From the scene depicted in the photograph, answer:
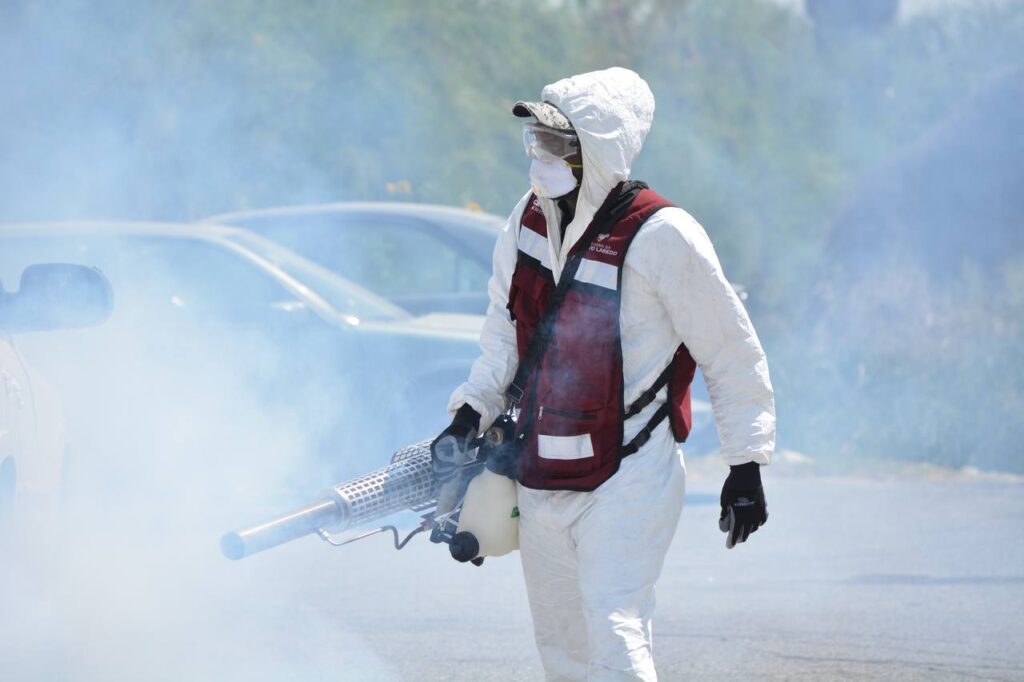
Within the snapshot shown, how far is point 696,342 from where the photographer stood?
2.93 m

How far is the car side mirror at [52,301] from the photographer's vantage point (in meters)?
3.76

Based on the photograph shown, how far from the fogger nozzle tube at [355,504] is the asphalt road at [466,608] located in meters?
1.11

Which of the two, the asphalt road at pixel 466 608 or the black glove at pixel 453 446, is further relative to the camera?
the asphalt road at pixel 466 608

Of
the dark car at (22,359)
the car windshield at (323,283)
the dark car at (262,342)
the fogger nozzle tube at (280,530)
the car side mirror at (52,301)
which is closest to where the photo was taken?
the fogger nozzle tube at (280,530)

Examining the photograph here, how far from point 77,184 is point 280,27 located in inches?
126

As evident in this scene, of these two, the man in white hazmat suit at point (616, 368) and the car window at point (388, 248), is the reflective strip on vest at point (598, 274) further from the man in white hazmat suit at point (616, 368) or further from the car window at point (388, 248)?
the car window at point (388, 248)

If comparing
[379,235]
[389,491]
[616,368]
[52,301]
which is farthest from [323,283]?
[616,368]

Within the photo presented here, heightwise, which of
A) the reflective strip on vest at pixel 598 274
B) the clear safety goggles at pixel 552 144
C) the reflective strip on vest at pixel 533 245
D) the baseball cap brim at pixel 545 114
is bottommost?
the reflective strip on vest at pixel 598 274

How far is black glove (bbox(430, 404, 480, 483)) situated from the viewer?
306 centimetres

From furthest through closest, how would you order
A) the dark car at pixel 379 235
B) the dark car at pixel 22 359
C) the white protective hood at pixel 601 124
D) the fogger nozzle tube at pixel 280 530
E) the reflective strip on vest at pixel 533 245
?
1. the dark car at pixel 379 235
2. the dark car at pixel 22 359
3. the reflective strip on vest at pixel 533 245
4. the white protective hood at pixel 601 124
5. the fogger nozzle tube at pixel 280 530

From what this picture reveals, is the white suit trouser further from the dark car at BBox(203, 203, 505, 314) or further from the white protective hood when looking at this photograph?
the dark car at BBox(203, 203, 505, 314)

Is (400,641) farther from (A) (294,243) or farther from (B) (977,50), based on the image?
(B) (977,50)

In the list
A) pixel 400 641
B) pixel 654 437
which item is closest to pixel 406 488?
pixel 654 437

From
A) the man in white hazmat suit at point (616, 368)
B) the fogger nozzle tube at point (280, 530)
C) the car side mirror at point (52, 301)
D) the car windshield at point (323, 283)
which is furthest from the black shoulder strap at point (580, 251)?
the car windshield at point (323, 283)
